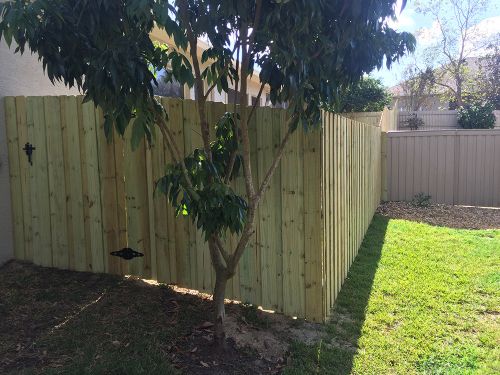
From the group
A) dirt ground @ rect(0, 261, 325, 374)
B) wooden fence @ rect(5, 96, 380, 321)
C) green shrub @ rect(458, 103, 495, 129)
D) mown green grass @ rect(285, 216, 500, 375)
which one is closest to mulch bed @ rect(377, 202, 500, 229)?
mown green grass @ rect(285, 216, 500, 375)

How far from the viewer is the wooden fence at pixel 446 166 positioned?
397 inches

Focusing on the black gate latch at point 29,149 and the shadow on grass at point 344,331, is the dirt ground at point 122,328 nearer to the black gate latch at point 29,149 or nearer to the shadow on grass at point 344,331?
the shadow on grass at point 344,331

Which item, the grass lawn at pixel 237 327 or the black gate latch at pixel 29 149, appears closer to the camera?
the grass lawn at pixel 237 327

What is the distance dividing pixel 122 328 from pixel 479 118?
1615 cm

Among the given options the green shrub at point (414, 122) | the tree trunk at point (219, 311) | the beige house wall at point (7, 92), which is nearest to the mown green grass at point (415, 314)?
the tree trunk at point (219, 311)

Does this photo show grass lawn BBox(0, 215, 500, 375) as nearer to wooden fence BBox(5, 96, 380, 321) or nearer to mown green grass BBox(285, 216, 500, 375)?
mown green grass BBox(285, 216, 500, 375)

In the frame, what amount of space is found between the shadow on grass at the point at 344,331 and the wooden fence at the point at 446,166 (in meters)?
5.04

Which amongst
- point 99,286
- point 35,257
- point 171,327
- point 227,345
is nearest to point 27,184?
point 35,257

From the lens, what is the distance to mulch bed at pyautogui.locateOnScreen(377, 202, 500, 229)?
27.6ft

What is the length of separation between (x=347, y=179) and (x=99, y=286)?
288cm

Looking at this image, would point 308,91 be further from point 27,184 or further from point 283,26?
point 27,184

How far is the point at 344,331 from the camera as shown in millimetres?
3848

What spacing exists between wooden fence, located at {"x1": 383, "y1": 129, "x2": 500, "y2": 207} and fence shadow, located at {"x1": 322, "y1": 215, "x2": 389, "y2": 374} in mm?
4211

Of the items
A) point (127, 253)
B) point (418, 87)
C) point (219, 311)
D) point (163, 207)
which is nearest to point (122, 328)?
point (219, 311)
